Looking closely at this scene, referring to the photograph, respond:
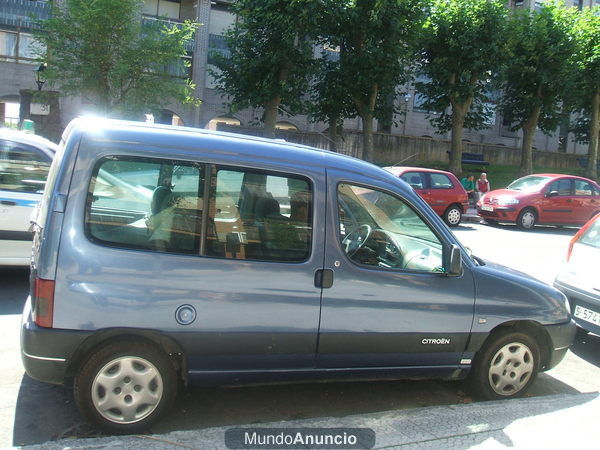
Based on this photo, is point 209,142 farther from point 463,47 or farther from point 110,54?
point 463,47

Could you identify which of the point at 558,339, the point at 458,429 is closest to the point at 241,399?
the point at 458,429

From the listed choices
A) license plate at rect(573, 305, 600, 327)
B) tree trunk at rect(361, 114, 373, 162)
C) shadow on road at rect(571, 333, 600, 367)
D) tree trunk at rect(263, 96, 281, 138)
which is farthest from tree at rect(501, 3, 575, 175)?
license plate at rect(573, 305, 600, 327)

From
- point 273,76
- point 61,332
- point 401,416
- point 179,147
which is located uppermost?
point 273,76

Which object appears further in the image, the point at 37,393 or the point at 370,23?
the point at 370,23

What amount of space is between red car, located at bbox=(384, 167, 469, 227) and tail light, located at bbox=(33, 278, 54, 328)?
501 inches

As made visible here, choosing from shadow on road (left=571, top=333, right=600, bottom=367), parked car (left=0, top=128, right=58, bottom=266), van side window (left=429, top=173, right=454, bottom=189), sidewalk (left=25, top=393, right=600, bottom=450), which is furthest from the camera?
van side window (left=429, top=173, right=454, bottom=189)

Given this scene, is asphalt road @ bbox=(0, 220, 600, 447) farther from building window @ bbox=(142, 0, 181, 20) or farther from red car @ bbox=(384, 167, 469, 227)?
building window @ bbox=(142, 0, 181, 20)

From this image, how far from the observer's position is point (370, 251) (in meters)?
3.89

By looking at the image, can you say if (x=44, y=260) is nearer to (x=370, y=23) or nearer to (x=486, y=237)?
(x=486, y=237)

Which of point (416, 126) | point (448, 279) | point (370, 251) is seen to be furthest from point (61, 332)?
point (416, 126)

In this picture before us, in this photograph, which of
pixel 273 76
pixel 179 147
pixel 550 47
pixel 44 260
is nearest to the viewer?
pixel 44 260

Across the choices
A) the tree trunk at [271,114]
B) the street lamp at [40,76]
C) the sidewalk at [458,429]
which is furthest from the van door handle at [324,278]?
the street lamp at [40,76]

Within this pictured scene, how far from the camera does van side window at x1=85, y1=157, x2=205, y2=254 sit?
130 inches

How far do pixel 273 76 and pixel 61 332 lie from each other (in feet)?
57.7
